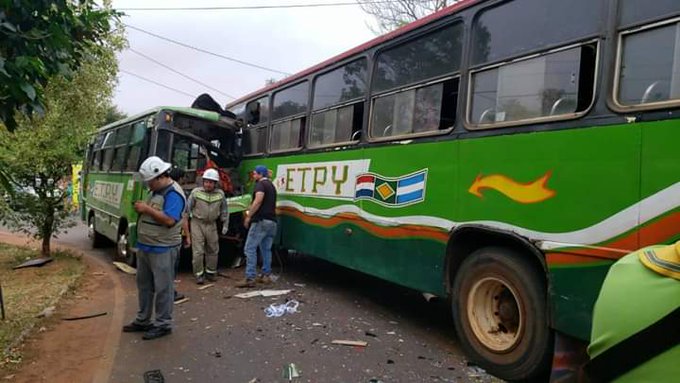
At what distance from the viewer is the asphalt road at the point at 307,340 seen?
4.55 m

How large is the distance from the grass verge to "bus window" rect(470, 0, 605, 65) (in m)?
4.82

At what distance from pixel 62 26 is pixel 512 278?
12.3ft

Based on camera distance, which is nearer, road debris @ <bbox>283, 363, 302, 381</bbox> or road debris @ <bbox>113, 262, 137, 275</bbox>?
road debris @ <bbox>283, 363, 302, 381</bbox>

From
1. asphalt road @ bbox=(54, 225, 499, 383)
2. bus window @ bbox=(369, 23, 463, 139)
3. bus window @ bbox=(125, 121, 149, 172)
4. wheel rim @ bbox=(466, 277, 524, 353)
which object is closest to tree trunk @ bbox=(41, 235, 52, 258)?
bus window @ bbox=(125, 121, 149, 172)

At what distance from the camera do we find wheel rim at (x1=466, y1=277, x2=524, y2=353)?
178 inches

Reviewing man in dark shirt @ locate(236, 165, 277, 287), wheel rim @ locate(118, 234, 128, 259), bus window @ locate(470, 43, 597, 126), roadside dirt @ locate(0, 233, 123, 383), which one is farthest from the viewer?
wheel rim @ locate(118, 234, 128, 259)

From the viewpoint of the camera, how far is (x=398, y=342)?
536cm

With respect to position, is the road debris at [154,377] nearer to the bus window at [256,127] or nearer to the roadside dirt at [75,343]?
the roadside dirt at [75,343]

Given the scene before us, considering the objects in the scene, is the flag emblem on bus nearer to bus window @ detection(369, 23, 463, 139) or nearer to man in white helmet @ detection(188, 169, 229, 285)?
bus window @ detection(369, 23, 463, 139)

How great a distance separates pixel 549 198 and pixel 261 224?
481 centimetres

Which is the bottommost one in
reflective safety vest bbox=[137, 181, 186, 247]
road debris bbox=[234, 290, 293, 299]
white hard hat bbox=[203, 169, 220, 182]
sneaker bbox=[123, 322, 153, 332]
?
sneaker bbox=[123, 322, 153, 332]

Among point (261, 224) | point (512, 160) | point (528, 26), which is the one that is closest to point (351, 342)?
point (512, 160)

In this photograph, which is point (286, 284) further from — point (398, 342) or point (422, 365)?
point (422, 365)

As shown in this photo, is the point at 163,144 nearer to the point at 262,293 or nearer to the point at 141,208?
the point at 262,293
